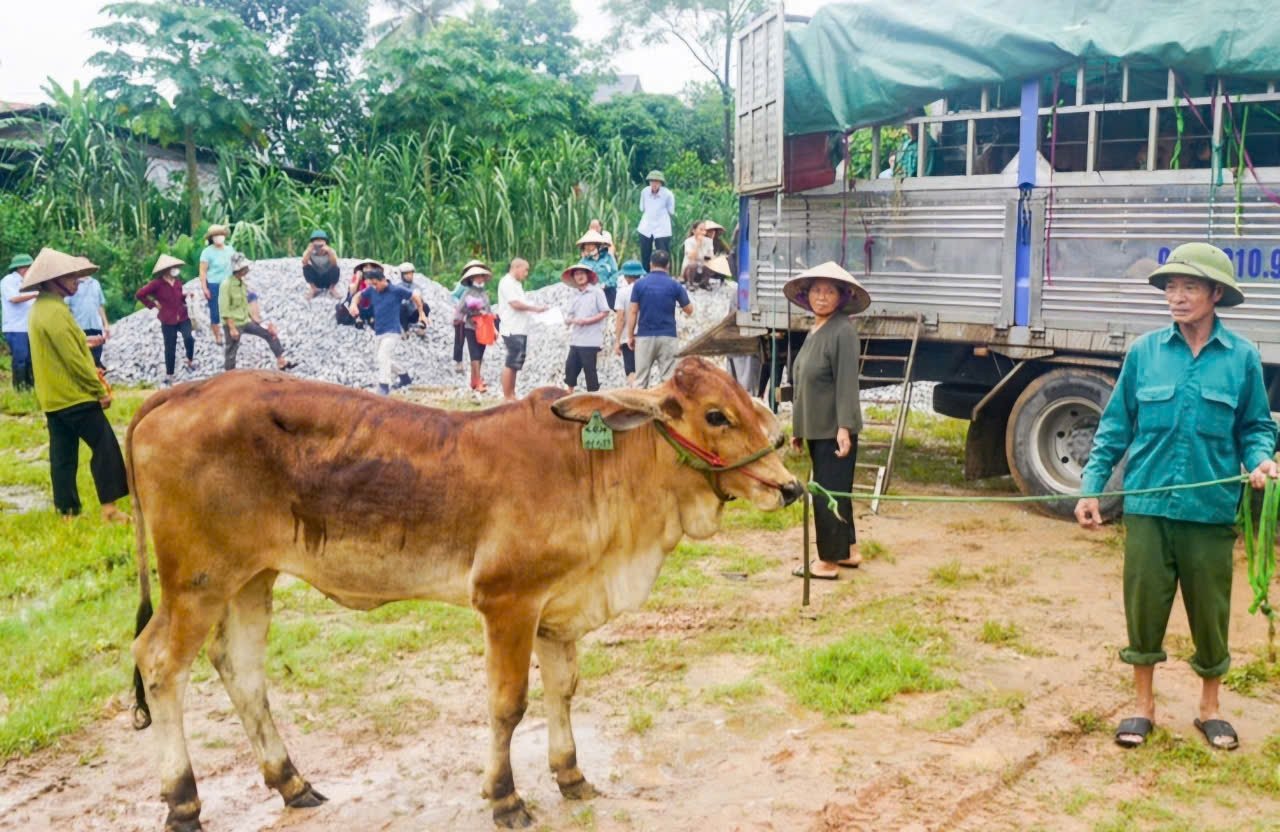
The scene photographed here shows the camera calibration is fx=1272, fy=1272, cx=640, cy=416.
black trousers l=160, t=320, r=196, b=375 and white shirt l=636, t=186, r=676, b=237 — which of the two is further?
white shirt l=636, t=186, r=676, b=237

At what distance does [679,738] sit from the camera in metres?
4.95

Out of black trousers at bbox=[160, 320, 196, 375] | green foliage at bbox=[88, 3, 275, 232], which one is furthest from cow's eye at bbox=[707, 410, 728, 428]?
green foliage at bbox=[88, 3, 275, 232]

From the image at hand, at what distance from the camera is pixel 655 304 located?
11.8 meters

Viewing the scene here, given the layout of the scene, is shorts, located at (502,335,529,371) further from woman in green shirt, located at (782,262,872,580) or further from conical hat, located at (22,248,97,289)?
woman in green shirt, located at (782,262,872,580)

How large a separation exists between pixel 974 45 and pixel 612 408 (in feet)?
18.0

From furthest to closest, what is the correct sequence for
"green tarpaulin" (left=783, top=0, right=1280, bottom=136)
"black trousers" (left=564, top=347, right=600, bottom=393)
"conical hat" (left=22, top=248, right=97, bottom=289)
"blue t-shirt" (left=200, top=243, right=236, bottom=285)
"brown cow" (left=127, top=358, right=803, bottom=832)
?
"blue t-shirt" (left=200, top=243, right=236, bottom=285), "black trousers" (left=564, top=347, right=600, bottom=393), "conical hat" (left=22, top=248, right=97, bottom=289), "green tarpaulin" (left=783, top=0, right=1280, bottom=136), "brown cow" (left=127, top=358, right=803, bottom=832)

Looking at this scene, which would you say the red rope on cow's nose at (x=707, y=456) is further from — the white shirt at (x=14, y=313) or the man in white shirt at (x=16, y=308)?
the white shirt at (x=14, y=313)

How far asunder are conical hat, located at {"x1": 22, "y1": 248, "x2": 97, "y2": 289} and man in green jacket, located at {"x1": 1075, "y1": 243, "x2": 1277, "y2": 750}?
247 inches

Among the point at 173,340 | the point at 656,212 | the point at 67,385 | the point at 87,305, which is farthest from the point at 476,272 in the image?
the point at 67,385

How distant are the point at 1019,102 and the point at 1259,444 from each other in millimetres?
5035

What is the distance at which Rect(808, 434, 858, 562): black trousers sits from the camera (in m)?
7.20

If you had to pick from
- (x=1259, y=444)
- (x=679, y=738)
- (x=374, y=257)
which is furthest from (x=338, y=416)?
(x=374, y=257)

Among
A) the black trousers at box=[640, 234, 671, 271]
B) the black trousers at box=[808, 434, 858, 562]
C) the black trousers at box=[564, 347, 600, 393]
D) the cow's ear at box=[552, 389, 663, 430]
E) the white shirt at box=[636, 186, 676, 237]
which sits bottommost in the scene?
the black trousers at box=[808, 434, 858, 562]

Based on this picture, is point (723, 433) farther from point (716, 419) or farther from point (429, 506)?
point (429, 506)
